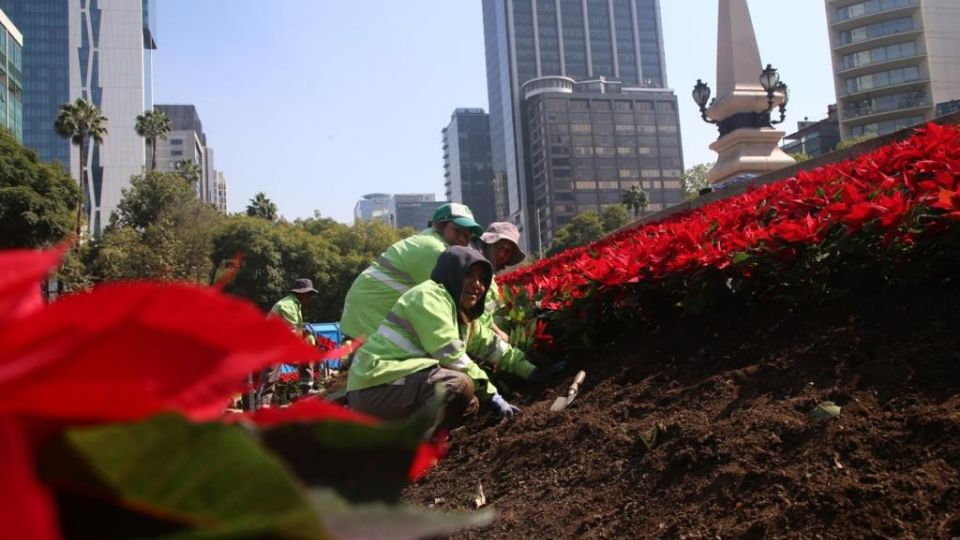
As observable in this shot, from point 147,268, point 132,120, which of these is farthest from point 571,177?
point 147,268

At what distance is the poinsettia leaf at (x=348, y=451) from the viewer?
1.37 ft

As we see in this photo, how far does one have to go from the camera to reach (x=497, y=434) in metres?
3.86

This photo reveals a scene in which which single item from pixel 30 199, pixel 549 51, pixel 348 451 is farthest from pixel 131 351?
pixel 549 51

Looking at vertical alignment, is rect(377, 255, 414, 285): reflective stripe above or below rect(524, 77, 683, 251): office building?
below

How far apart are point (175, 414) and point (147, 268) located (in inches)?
1255

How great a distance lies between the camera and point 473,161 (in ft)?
425

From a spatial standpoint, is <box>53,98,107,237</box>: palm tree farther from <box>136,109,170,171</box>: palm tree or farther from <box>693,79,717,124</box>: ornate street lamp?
<box>693,79,717,124</box>: ornate street lamp

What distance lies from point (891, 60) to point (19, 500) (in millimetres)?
64565

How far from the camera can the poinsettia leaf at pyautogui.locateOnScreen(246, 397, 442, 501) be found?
42 cm

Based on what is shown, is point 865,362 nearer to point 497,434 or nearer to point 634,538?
point 634,538

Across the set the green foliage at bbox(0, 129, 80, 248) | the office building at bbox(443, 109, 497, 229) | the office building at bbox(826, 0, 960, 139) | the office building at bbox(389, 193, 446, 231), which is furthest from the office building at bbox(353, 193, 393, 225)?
the green foliage at bbox(0, 129, 80, 248)

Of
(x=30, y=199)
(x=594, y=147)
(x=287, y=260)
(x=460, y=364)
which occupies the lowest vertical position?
(x=460, y=364)

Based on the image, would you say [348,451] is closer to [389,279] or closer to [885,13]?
[389,279]

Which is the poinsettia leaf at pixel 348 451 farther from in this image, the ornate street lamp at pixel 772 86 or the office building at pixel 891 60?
the office building at pixel 891 60
